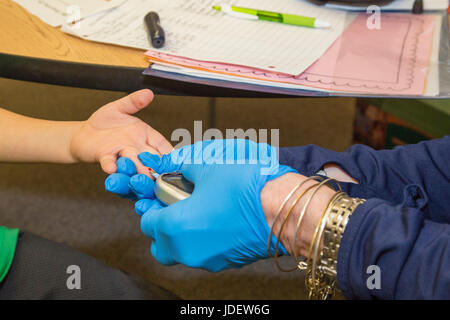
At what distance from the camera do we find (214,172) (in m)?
0.63

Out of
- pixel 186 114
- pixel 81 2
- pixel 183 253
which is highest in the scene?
pixel 81 2

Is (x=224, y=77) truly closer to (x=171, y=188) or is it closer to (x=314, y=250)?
(x=171, y=188)

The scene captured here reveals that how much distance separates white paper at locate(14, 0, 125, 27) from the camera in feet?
2.78

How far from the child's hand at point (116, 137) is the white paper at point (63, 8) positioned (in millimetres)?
185

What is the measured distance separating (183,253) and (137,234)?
0.88 m

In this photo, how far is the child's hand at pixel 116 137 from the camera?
2.65ft

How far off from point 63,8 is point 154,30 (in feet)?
0.74

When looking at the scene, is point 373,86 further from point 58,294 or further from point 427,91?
point 58,294

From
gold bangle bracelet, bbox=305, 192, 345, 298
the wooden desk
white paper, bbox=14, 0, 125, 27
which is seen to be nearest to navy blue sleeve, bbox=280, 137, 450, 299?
gold bangle bracelet, bbox=305, 192, 345, 298

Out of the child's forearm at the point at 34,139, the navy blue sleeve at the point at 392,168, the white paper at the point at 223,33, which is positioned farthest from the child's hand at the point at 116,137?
the navy blue sleeve at the point at 392,168

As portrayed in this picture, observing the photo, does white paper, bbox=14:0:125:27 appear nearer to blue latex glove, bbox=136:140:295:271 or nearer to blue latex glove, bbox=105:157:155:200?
blue latex glove, bbox=105:157:155:200

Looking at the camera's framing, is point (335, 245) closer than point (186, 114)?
Yes

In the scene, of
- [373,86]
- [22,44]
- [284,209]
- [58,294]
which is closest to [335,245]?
[284,209]

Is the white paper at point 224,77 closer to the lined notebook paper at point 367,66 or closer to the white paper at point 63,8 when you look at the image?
the lined notebook paper at point 367,66
